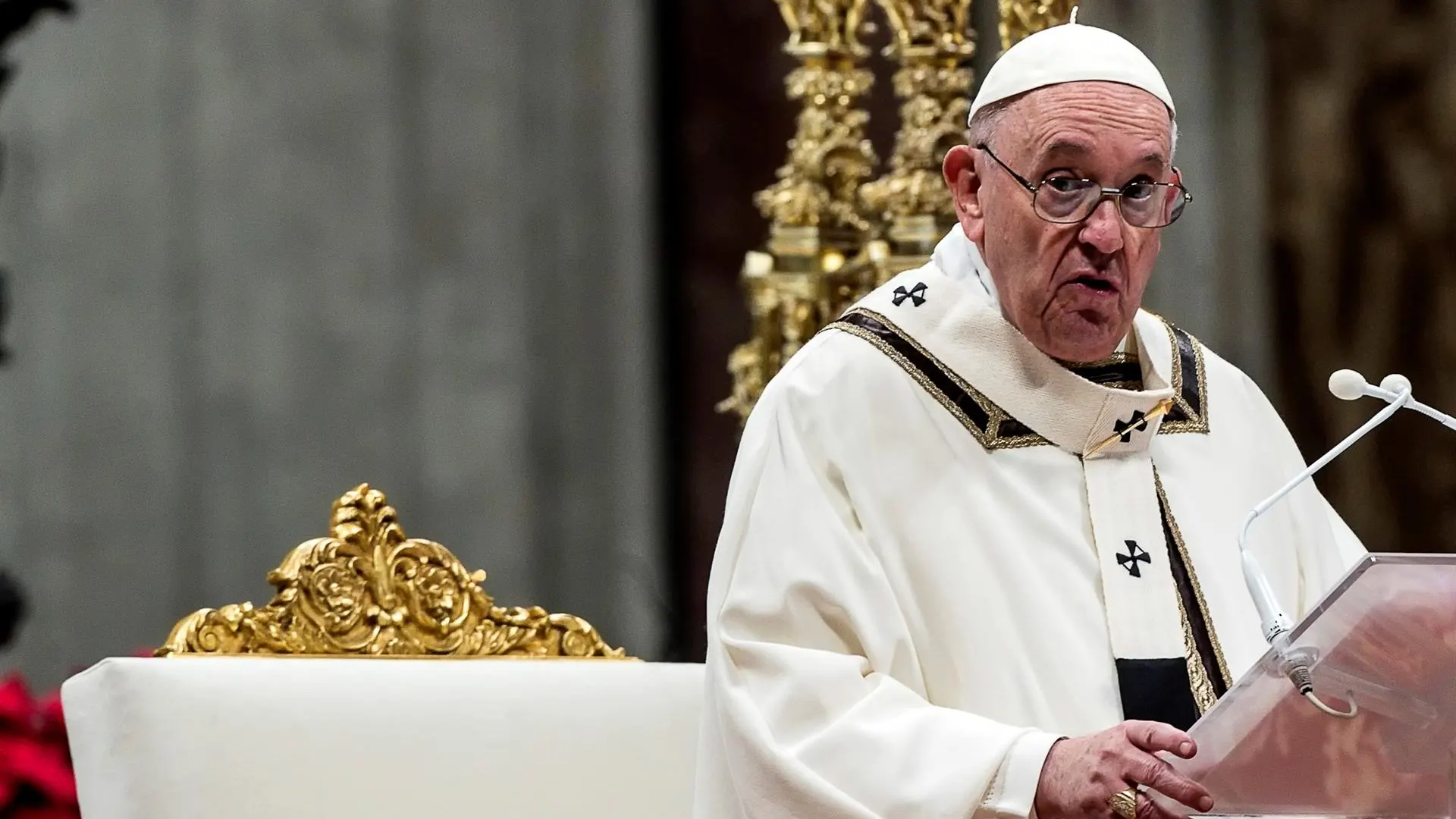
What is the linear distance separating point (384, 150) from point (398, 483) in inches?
32.2

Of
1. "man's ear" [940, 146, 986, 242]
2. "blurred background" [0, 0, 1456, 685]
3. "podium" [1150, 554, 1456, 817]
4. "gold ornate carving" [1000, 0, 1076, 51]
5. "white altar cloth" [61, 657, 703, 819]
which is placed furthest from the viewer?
"blurred background" [0, 0, 1456, 685]

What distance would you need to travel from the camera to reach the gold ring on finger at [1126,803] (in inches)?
107

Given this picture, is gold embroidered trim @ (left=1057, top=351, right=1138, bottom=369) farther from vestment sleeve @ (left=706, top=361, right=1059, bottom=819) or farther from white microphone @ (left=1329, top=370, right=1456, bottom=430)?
white microphone @ (left=1329, top=370, right=1456, bottom=430)

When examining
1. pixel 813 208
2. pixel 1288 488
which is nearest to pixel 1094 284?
pixel 1288 488

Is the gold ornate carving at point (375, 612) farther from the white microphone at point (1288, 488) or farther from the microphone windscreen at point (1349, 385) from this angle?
the microphone windscreen at point (1349, 385)

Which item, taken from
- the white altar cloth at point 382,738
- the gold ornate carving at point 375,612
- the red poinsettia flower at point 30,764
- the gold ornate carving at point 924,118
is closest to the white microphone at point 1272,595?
the white altar cloth at point 382,738

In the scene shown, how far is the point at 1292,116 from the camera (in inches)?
228

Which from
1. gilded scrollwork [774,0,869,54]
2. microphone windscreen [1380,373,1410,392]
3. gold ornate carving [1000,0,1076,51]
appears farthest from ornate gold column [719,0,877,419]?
microphone windscreen [1380,373,1410,392]

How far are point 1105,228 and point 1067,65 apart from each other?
0.91ft

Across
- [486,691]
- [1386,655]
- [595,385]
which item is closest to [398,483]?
[595,385]

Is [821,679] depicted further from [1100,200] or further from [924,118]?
[924,118]

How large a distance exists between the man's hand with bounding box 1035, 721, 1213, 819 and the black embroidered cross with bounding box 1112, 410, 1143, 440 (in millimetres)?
650

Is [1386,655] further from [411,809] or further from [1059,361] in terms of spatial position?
[411,809]

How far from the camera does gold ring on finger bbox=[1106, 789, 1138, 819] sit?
8.89ft
